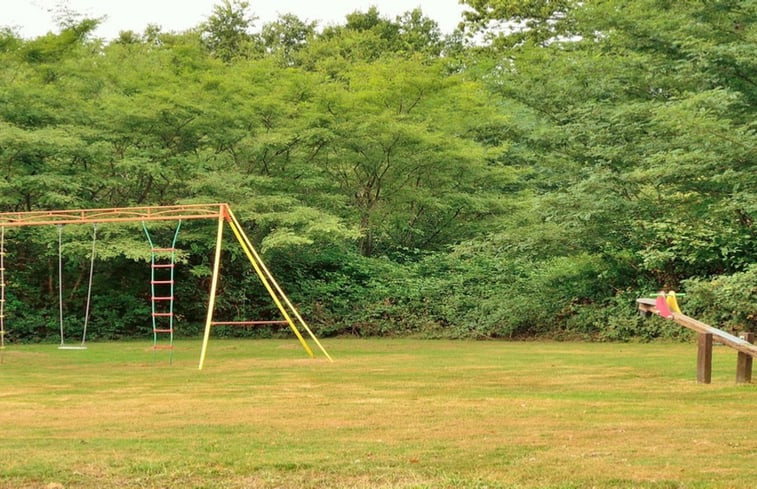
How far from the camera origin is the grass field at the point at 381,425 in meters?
6.44

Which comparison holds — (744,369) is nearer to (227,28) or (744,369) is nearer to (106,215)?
(106,215)

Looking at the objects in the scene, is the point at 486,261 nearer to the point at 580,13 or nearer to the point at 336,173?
the point at 336,173

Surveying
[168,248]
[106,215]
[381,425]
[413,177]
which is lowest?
[381,425]

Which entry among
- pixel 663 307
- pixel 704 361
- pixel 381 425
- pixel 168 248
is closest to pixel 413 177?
pixel 168 248

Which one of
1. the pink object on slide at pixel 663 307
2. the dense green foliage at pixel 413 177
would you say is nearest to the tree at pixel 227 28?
the dense green foliage at pixel 413 177

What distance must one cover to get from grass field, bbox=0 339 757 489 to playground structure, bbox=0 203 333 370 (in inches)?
33.4

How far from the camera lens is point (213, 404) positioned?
396 inches

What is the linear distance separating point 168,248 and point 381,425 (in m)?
10.1

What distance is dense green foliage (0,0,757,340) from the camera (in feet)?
61.3

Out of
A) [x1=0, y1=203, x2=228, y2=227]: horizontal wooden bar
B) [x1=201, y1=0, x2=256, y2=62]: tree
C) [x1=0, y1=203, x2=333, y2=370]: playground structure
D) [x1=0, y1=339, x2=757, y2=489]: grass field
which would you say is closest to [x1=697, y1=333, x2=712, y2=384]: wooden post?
[x1=0, y1=339, x2=757, y2=489]: grass field

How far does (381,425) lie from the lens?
8.45 m

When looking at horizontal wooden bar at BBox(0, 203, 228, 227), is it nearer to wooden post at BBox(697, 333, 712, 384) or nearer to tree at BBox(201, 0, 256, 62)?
wooden post at BBox(697, 333, 712, 384)

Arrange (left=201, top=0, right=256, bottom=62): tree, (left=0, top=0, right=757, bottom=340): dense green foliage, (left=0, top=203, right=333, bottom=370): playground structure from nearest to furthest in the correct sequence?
(left=0, top=203, right=333, bottom=370): playground structure
(left=0, top=0, right=757, bottom=340): dense green foliage
(left=201, top=0, right=256, bottom=62): tree

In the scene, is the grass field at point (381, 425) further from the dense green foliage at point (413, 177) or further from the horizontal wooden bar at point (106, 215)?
the dense green foliage at point (413, 177)
